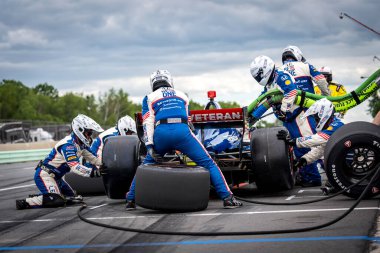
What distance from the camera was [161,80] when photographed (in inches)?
349

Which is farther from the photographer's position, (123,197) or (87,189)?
(87,189)

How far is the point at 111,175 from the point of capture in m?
9.38

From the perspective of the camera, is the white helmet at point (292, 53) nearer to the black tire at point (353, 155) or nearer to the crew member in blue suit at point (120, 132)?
the crew member in blue suit at point (120, 132)

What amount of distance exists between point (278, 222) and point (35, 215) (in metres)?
3.74

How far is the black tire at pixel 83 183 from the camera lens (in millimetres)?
11438

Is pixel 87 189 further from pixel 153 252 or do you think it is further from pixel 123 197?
pixel 153 252

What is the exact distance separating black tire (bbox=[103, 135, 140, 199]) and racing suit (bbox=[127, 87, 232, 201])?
72cm

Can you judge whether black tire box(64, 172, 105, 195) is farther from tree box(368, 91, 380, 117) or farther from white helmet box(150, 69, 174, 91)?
tree box(368, 91, 380, 117)

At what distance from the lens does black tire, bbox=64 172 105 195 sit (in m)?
11.4

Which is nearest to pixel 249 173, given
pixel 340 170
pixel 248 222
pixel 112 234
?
pixel 340 170

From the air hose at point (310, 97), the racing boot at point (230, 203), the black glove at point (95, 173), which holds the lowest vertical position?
the racing boot at point (230, 203)

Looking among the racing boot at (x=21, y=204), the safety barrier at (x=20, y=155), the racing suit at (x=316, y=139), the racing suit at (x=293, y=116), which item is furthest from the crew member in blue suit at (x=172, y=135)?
the safety barrier at (x=20, y=155)

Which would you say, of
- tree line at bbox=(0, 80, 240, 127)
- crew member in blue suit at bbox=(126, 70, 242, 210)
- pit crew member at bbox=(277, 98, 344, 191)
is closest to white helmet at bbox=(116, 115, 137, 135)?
crew member in blue suit at bbox=(126, 70, 242, 210)

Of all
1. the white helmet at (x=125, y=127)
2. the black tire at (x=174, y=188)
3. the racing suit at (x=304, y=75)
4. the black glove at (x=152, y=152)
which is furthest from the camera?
the racing suit at (x=304, y=75)
